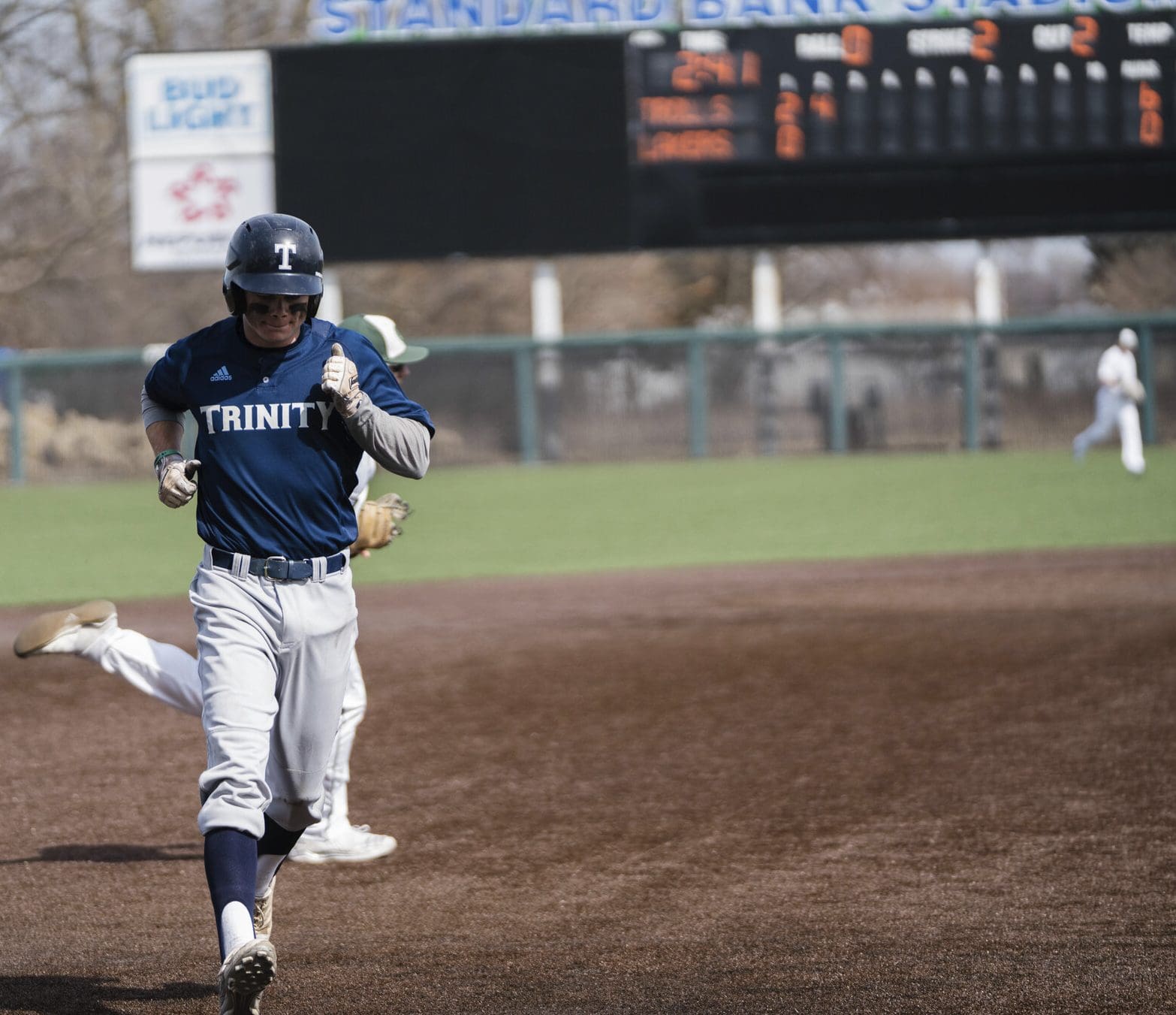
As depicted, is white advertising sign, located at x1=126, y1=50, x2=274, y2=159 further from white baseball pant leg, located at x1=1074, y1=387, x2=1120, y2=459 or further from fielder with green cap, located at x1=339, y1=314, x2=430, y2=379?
fielder with green cap, located at x1=339, y1=314, x2=430, y2=379

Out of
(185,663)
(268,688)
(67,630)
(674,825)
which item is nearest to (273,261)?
(268,688)

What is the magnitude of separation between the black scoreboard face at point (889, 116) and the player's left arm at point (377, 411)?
1618cm

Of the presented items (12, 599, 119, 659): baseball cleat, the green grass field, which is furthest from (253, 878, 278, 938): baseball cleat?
the green grass field

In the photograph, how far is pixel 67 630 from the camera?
16.6 feet

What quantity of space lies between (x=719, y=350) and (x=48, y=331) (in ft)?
61.7

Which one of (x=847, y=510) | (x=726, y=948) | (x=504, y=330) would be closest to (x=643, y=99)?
(x=847, y=510)

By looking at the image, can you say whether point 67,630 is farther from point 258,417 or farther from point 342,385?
point 342,385

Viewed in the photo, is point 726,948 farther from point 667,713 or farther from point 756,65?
point 756,65

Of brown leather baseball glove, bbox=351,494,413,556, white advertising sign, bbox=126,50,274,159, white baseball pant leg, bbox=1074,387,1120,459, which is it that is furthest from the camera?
white advertising sign, bbox=126,50,274,159

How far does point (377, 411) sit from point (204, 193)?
18.5 meters

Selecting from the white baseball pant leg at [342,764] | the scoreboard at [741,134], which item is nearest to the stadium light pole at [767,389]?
the scoreboard at [741,134]

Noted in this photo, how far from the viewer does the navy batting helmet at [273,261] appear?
3.54 meters

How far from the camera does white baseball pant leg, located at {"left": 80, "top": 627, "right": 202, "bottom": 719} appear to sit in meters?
4.94

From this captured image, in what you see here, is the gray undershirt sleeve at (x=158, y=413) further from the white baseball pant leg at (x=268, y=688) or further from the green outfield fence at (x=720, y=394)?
the green outfield fence at (x=720, y=394)
